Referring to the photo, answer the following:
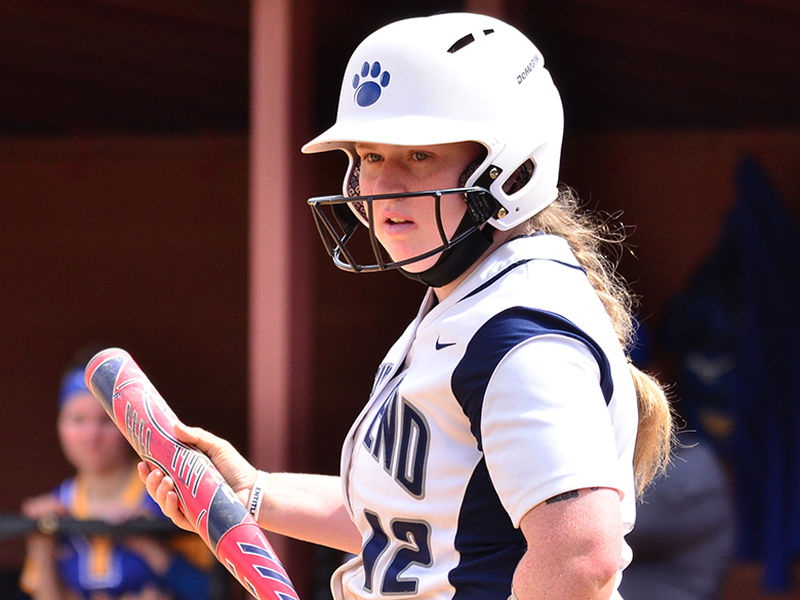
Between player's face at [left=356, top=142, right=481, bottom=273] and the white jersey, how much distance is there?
0.25 ft

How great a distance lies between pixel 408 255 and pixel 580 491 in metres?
0.41

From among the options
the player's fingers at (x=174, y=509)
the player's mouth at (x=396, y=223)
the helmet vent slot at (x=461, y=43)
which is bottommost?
the player's fingers at (x=174, y=509)

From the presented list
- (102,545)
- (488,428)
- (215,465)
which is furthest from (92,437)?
(488,428)

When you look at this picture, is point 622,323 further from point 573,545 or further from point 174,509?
point 174,509

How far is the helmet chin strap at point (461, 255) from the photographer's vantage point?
5.09 feet

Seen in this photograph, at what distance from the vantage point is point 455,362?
4.61 ft

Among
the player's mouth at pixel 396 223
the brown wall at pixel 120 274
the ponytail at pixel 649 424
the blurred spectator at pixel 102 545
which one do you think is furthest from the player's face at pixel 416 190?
the brown wall at pixel 120 274

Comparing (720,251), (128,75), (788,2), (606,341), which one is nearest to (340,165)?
(128,75)

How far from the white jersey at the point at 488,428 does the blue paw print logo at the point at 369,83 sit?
0.88ft

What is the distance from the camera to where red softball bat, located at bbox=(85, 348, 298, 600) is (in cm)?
176

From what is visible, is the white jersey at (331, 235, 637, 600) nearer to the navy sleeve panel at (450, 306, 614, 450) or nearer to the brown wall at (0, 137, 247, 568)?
the navy sleeve panel at (450, 306, 614, 450)

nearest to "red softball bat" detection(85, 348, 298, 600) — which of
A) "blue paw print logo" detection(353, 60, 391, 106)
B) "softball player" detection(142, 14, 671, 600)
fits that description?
"softball player" detection(142, 14, 671, 600)

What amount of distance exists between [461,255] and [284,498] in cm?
54

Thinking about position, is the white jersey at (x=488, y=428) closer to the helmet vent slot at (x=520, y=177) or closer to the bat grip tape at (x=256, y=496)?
the helmet vent slot at (x=520, y=177)
